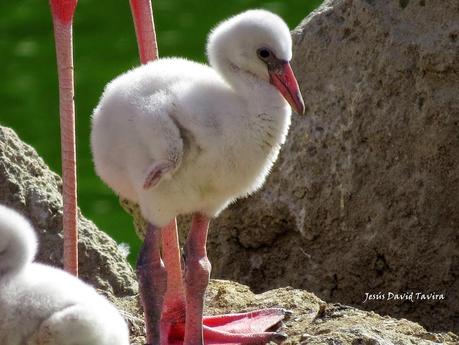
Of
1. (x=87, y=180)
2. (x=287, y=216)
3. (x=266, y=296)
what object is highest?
(x=87, y=180)

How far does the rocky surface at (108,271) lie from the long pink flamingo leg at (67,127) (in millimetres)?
371

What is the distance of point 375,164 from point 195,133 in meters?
1.26

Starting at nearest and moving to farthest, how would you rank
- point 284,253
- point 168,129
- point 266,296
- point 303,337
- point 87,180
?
point 168,129, point 303,337, point 266,296, point 284,253, point 87,180

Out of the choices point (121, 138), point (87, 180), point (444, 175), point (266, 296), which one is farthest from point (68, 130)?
point (87, 180)

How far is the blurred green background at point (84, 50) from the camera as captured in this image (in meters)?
11.2

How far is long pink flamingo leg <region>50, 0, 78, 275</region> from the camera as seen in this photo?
5.18m

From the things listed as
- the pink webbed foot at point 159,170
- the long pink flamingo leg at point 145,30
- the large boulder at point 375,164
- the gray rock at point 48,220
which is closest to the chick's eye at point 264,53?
the pink webbed foot at point 159,170

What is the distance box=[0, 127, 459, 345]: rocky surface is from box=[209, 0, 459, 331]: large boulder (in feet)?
1.16

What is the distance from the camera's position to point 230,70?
4898mm

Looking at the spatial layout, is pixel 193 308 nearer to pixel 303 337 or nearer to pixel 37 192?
pixel 303 337

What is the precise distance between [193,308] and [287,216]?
1.08m

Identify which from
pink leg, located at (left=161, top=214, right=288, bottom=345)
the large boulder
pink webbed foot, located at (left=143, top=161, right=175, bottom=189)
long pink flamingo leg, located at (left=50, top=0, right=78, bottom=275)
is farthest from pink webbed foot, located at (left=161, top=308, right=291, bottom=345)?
pink webbed foot, located at (left=143, top=161, right=175, bottom=189)

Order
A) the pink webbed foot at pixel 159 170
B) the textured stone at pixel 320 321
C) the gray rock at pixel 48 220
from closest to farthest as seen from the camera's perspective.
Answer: the pink webbed foot at pixel 159 170, the textured stone at pixel 320 321, the gray rock at pixel 48 220

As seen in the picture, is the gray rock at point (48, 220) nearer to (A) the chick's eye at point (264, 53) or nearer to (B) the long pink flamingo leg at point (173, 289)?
(B) the long pink flamingo leg at point (173, 289)
